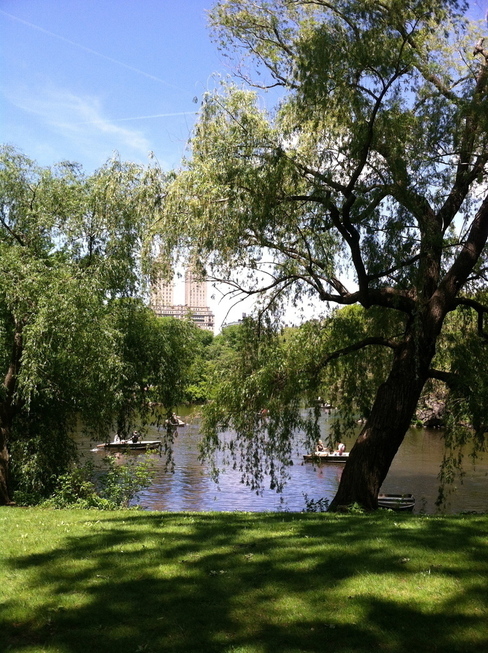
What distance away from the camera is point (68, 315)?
12.8 m

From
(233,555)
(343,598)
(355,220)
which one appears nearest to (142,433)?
(355,220)

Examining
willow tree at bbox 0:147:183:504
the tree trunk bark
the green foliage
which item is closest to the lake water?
willow tree at bbox 0:147:183:504

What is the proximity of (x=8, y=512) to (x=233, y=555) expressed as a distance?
17.3 feet

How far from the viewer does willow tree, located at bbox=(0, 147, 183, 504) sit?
13.1 meters

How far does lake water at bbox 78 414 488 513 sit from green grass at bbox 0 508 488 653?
32.6 ft

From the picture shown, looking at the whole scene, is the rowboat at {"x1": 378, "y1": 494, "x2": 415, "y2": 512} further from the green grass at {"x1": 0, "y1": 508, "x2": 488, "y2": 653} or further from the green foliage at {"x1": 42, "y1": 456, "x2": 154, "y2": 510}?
the green grass at {"x1": 0, "y1": 508, "x2": 488, "y2": 653}

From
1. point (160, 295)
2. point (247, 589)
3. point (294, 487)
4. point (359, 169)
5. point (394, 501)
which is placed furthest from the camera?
point (294, 487)

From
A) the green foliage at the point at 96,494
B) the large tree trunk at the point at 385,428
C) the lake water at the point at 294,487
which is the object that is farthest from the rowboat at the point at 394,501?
the green foliage at the point at 96,494

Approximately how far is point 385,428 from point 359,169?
13.6 ft

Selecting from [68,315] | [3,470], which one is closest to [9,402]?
[3,470]

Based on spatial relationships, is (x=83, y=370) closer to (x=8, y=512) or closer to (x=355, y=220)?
(x=8, y=512)

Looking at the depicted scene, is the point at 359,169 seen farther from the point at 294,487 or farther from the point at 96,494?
the point at 294,487

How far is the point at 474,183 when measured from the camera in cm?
1227

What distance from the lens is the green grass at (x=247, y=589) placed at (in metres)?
4.50
